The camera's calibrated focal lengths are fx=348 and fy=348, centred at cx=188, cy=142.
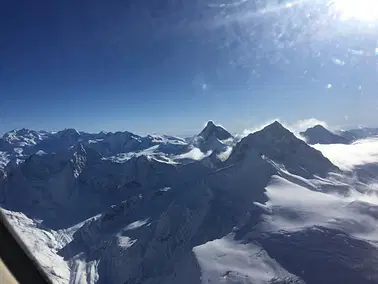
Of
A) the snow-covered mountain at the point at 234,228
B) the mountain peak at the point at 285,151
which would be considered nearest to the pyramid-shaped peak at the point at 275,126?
the mountain peak at the point at 285,151

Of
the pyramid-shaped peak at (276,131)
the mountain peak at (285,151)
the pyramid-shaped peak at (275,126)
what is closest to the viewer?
the mountain peak at (285,151)

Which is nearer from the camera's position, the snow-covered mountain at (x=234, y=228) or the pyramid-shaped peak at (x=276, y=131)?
the snow-covered mountain at (x=234, y=228)

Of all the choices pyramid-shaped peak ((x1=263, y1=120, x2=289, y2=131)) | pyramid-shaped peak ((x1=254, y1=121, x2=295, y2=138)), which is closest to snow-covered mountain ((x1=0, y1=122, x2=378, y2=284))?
pyramid-shaped peak ((x1=254, y1=121, x2=295, y2=138))

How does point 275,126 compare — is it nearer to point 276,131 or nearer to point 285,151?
point 276,131

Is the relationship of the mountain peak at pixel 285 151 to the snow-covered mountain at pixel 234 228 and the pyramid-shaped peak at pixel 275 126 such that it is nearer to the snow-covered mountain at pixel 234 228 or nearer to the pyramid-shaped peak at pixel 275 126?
the pyramid-shaped peak at pixel 275 126

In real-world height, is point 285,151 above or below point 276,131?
below

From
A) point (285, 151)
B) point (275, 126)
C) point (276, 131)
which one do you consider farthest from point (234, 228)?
point (275, 126)

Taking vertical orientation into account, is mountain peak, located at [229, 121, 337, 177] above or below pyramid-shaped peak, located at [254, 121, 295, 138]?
below

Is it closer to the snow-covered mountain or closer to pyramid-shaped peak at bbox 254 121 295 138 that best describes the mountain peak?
pyramid-shaped peak at bbox 254 121 295 138

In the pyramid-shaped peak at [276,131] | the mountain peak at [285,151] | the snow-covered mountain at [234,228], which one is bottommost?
the snow-covered mountain at [234,228]
